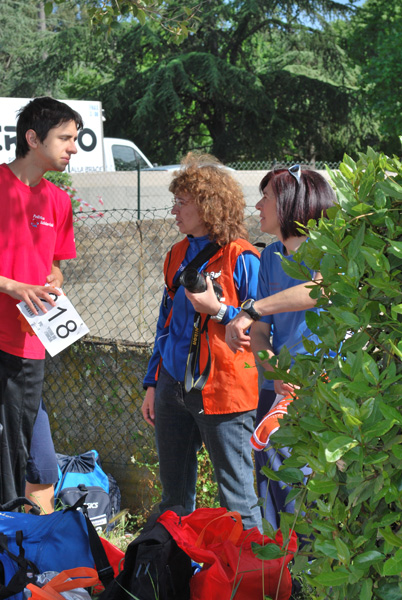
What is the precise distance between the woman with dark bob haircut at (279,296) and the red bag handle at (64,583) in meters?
0.75

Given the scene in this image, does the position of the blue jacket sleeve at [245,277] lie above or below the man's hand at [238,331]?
above

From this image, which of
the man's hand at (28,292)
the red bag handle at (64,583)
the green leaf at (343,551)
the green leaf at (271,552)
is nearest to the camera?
the green leaf at (343,551)

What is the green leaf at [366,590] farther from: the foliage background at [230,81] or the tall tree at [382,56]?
the foliage background at [230,81]

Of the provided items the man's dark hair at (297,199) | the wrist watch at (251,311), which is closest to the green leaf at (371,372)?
the wrist watch at (251,311)

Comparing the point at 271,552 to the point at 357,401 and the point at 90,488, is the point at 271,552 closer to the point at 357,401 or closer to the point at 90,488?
the point at 357,401

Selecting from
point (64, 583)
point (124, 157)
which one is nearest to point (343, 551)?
point (64, 583)

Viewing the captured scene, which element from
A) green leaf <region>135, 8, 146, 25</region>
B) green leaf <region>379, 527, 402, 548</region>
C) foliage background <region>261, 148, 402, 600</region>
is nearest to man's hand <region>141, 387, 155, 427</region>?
foliage background <region>261, 148, 402, 600</region>

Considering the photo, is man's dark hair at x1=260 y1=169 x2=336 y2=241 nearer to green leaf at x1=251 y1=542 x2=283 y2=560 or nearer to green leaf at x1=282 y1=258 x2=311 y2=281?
green leaf at x1=282 y1=258 x2=311 y2=281

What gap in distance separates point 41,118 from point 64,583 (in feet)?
7.10

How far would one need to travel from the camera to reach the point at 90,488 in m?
3.83

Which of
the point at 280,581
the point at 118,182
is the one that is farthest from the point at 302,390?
the point at 118,182

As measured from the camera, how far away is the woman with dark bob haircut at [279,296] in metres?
2.48

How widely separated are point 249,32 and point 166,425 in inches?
1090

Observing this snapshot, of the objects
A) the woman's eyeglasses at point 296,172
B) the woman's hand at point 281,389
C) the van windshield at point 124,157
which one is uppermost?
the van windshield at point 124,157
